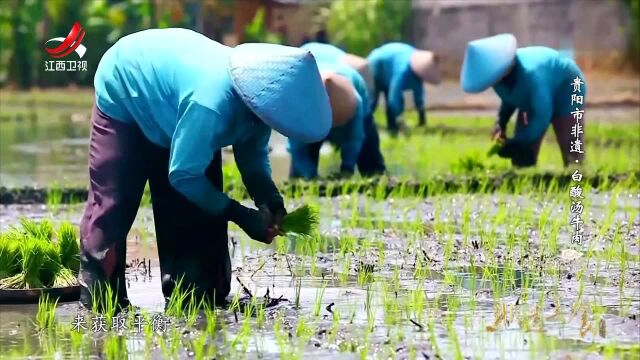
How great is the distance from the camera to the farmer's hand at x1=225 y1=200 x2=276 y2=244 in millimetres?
6969

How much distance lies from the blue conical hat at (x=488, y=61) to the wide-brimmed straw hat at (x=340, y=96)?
0.96 meters

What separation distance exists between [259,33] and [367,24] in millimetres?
2083

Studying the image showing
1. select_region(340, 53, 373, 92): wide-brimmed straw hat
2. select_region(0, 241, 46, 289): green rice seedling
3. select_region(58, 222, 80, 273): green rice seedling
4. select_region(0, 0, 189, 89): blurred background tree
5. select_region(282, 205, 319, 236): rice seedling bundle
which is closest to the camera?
select_region(282, 205, 319, 236): rice seedling bundle

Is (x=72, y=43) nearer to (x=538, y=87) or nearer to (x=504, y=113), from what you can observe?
(x=538, y=87)

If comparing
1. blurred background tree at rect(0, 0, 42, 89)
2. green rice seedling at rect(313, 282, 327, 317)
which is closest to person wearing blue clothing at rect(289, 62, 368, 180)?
green rice seedling at rect(313, 282, 327, 317)

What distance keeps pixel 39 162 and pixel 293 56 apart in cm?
914

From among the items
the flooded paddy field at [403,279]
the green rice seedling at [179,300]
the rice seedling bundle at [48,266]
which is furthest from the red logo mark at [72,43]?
the green rice seedling at [179,300]

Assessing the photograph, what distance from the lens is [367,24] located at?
27250mm

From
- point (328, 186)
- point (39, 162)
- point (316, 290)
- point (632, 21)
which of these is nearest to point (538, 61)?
point (328, 186)

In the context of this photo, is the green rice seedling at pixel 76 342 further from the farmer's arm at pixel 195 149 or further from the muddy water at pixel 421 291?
the farmer's arm at pixel 195 149

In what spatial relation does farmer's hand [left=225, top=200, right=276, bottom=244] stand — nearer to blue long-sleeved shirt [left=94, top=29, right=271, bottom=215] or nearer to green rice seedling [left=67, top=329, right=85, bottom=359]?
blue long-sleeved shirt [left=94, top=29, right=271, bottom=215]

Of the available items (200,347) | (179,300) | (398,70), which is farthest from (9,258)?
(398,70)

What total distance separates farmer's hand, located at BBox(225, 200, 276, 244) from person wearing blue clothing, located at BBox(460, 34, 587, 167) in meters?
6.21

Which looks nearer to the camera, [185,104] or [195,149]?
[195,149]
